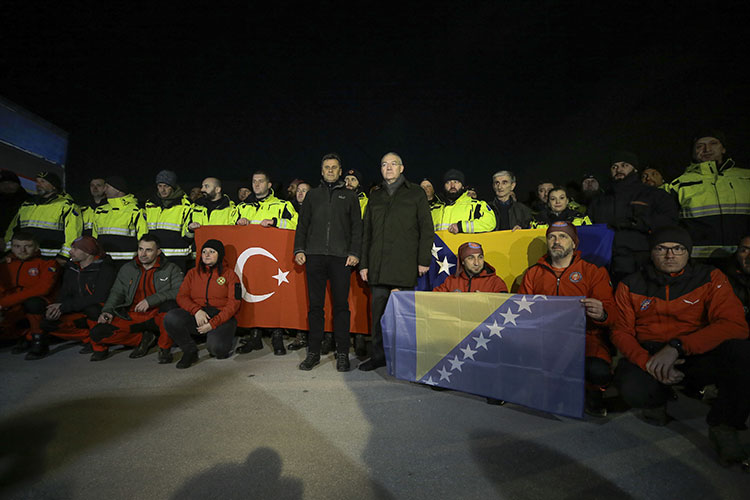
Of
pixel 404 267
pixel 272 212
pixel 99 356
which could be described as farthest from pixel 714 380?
pixel 99 356

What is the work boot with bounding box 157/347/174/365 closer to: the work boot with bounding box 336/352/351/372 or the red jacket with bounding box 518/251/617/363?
the work boot with bounding box 336/352/351/372

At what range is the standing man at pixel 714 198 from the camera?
3500 millimetres

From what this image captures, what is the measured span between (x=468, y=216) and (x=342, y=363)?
8.29ft

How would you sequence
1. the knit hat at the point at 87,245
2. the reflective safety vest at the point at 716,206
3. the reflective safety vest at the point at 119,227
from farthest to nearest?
the reflective safety vest at the point at 119,227, the knit hat at the point at 87,245, the reflective safety vest at the point at 716,206

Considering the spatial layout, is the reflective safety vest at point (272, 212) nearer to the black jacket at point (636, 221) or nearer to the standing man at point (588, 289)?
the standing man at point (588, 289)

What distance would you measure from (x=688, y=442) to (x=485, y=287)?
1.64m

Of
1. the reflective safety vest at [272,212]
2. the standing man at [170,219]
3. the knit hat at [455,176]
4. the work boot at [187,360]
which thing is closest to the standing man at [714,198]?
the knit hat at [455,176]

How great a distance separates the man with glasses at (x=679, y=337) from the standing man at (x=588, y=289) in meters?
0.10

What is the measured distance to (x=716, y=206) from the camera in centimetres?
356

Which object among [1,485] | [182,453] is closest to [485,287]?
[182,453]

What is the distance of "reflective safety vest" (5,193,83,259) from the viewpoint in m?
5.05

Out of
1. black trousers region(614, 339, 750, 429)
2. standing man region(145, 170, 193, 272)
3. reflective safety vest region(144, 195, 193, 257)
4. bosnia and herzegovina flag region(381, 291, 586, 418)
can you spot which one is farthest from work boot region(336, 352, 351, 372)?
reflective safety vest region(144, 195, 193, 257)

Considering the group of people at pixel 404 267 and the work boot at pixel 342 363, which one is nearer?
the group of people at pixel 404 267

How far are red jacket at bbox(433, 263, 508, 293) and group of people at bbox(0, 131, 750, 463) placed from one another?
0.01 metres
